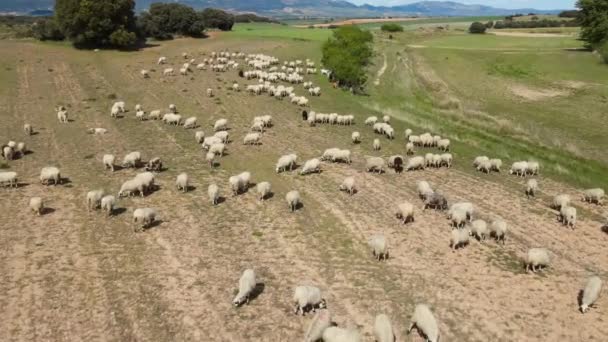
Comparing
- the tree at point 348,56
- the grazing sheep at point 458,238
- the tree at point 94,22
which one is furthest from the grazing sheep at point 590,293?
the tree at point 94,22

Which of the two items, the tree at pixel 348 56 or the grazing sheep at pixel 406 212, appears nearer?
the grazing sheep at pixel 406 212

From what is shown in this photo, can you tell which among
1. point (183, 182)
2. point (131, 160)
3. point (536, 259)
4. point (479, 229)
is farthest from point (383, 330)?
point (131, 160)

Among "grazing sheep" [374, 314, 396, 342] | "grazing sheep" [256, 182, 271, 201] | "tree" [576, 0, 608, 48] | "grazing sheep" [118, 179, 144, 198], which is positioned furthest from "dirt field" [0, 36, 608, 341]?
"tree" [576, 0, 608, 48]

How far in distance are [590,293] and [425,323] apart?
5449mm

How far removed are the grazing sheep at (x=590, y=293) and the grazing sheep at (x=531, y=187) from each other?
9.08 meters

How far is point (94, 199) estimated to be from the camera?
64.8ft

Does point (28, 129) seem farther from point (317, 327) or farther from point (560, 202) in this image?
point (560, 202)

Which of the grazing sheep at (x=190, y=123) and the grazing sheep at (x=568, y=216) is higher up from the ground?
the grazing sheep at (x=190, y=123)

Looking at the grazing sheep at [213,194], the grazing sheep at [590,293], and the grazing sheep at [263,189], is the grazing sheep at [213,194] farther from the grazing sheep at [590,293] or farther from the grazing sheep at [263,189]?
the grazing sheep at [590,293]

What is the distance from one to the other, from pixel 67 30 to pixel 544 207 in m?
62.5

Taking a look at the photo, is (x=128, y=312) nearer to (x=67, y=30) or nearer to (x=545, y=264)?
(x=545, y=264)

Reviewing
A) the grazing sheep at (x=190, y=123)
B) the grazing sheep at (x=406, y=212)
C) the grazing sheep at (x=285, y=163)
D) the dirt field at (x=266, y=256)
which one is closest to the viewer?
the dirt field at (x=266, y=256)

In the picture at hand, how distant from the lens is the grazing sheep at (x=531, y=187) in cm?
2289

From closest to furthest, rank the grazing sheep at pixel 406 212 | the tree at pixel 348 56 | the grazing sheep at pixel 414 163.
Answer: the grazing sheep at pixel 406 212, the grazing sheep at pixel 414 163, the tree at pixel 348 56
